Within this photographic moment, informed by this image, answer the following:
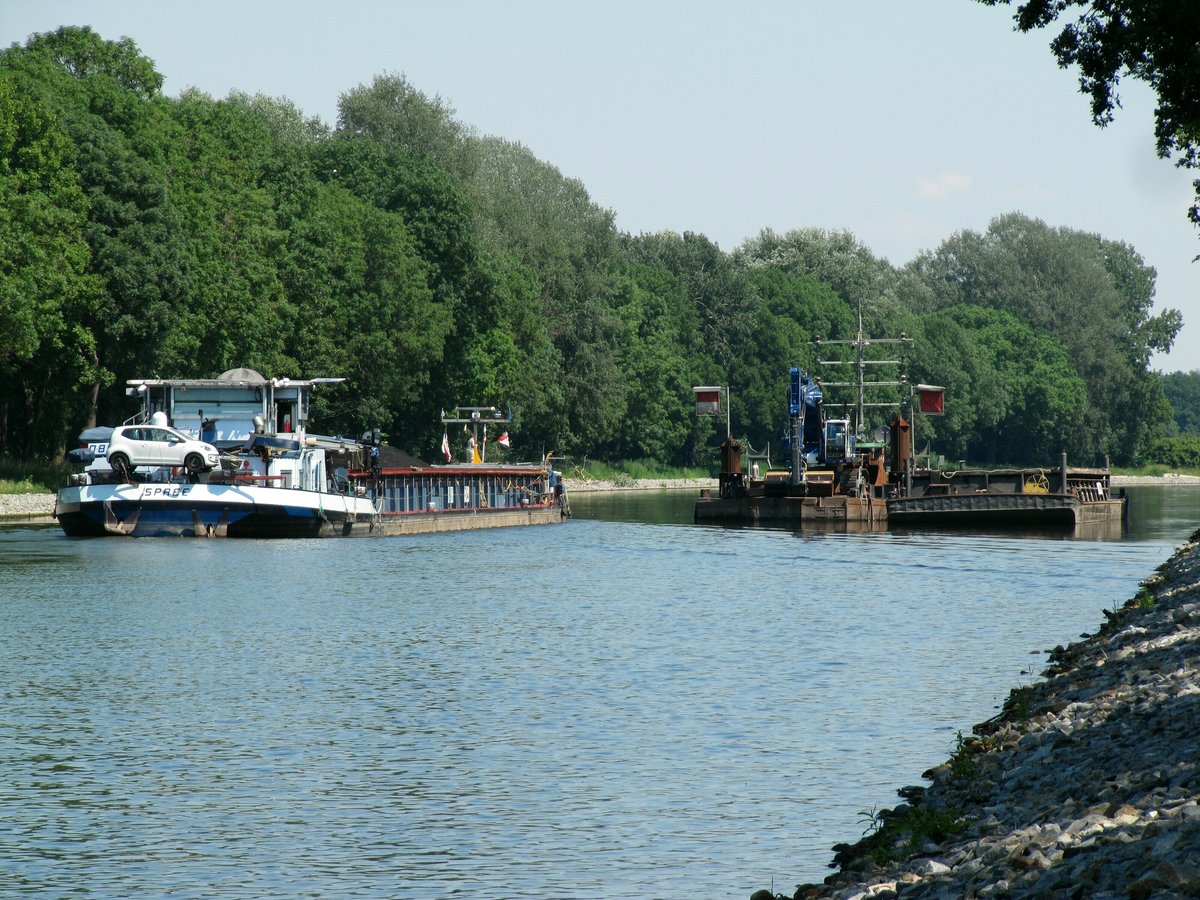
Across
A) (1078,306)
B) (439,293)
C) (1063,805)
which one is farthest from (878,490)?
(1078,306)

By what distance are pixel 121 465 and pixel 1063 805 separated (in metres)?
47.5

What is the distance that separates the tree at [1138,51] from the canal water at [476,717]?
9.14 m

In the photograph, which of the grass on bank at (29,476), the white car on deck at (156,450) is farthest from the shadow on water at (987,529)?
the grass on bank at (29,476)

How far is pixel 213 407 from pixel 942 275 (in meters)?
147

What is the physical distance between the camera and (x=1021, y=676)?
86.6 feet

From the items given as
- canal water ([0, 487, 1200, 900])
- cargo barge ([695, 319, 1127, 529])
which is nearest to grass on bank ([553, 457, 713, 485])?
cargo barge ([695, 319, 1127, 529])

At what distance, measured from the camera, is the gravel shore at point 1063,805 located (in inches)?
439

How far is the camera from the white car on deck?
56781 millimetres

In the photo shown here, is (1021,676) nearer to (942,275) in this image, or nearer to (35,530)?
(35,530)

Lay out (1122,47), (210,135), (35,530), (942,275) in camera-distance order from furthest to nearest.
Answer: (942,275) < (210,135) < (35,530) < (1122,47)

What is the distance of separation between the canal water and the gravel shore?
0.95 m

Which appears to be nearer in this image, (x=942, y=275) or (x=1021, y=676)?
(x=1021, y=676)

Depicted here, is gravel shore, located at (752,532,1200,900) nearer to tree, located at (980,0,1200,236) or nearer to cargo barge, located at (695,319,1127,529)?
tree, located at (980,0,1200,236)

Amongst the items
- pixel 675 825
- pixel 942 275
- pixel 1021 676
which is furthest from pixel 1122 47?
pixel 942 275
